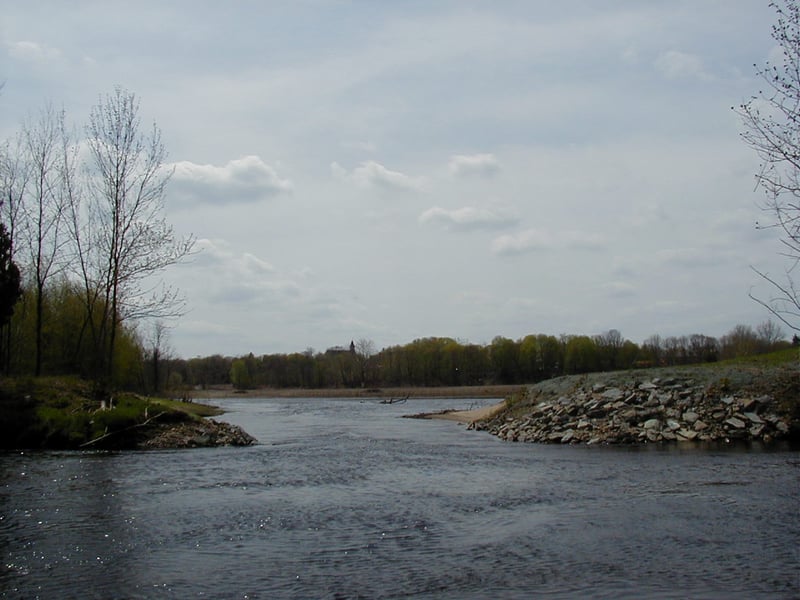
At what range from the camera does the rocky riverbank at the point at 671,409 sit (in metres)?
28.1

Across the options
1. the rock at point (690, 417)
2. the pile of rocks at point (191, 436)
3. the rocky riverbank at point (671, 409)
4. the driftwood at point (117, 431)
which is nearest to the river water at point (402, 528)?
the driftwood at point (117, 431)

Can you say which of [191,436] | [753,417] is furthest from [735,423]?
[191,436]

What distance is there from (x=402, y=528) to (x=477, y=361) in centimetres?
13306

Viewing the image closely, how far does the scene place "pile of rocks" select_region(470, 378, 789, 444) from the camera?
28.1 m

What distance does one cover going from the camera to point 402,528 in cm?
1314

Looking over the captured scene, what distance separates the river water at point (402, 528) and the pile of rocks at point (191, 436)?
13.9 feet

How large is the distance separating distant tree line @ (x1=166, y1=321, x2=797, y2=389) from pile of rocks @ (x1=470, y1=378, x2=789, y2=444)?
8262cm

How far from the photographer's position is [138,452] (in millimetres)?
25547

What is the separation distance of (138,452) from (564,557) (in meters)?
18.9

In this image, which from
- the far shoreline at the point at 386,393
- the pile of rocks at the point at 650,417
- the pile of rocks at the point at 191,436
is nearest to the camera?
the pile of rocks at the point at 191,436

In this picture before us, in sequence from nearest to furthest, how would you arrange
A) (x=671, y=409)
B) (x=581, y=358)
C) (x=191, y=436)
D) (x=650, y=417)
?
1. (x=191, y=436)
2. (x=650, y=417)
3. (x=671, y=409)
4. (x=581, y=358)

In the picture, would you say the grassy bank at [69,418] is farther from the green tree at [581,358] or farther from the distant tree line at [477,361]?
the green tree at [581,358]

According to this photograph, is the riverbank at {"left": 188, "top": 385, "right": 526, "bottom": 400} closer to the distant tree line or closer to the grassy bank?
the distant tree line

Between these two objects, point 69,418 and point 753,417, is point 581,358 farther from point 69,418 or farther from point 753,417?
point 69,418
